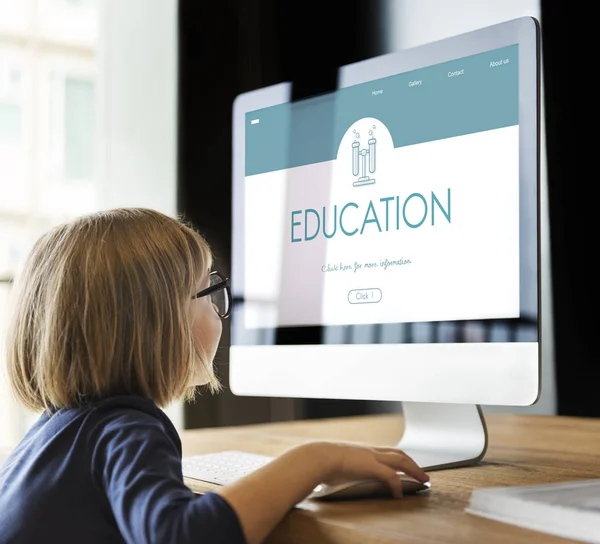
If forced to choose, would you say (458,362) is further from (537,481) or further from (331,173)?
(331,173)

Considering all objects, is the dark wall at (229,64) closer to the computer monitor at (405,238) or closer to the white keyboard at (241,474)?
the computer monitor at (405,238)

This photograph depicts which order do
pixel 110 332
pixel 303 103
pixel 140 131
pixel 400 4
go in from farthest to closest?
pixel 140 131
pixel 400 4
pixel 303 103
pixel 110 332

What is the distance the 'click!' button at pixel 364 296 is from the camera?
3.56 feet

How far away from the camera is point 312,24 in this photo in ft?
7.36

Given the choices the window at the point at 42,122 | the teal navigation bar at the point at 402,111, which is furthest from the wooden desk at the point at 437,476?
the window at the point at 42,122

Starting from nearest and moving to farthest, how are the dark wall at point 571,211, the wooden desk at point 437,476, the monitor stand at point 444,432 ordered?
1. the wooden desk at point 437,476
2. the monitor stand at point 444,432
3. the dark wall at point 571,211

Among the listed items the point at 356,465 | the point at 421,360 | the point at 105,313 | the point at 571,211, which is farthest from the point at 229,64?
the point at 356,465

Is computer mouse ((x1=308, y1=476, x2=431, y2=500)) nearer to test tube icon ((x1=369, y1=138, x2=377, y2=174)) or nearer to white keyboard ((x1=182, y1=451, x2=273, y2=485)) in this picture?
white keyboard ((x1=182, y1=451, x2=273, y2=485))

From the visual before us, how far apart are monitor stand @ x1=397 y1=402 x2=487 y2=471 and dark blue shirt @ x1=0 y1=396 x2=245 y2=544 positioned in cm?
41

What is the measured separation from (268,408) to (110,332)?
1.50 meters

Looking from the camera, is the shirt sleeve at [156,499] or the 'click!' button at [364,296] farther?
the 'click!' button at [364,296]

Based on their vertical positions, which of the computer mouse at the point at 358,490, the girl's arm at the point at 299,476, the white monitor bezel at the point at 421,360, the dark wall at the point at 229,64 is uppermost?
the dark wall at the point at 229,64

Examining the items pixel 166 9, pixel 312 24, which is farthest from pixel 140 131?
pixel 312 24

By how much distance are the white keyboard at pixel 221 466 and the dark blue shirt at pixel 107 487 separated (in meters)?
0.13
